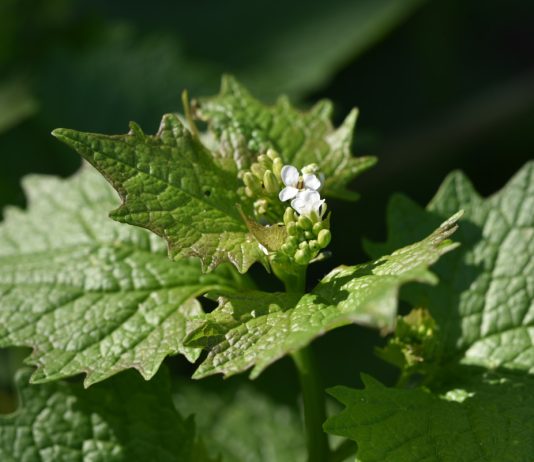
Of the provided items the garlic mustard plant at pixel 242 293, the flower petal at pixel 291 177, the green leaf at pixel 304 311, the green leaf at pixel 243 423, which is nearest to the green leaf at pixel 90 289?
the garlic mustard plant at pixel 242 293

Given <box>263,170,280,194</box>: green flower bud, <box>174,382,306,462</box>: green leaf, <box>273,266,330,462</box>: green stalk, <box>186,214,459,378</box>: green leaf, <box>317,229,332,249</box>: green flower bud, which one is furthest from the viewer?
<box>174,382,306,462</box>: green leaf

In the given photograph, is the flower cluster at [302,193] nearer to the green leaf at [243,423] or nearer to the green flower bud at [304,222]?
the green flower bud at [304,222]

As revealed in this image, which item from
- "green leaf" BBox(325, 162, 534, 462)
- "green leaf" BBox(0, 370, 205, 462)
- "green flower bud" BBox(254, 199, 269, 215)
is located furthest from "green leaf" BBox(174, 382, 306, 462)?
"green flower bud" BBox(254, 199, 269, 215)

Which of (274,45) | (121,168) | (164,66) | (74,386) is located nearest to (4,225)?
(74,386)

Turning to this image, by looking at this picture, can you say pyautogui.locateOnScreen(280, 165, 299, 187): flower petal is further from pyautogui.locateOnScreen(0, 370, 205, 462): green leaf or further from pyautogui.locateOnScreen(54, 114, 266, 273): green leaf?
pyautogui.locateOnScreen(0, 370, 205, 462): green leaf

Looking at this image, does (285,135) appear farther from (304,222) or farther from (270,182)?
(304,222)

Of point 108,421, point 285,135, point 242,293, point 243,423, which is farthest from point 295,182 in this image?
point 243,423

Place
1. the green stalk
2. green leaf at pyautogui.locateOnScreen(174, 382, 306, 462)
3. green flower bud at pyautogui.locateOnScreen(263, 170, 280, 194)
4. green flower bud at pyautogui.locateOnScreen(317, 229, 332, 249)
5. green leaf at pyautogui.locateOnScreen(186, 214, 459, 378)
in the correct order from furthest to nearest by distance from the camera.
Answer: green leaf at pyautogui.locateOnScreen(174, 382, 306, 462) < the green stalk < green flower bud at pyautogui.locateOnScreen(263, 170, 280, 194) < green flower bud at pyautogui.locateOnScreen(317, 229, 332, 249) < green leaf at pyautogui.locateOnScreen(186, 214, 459, 378)
